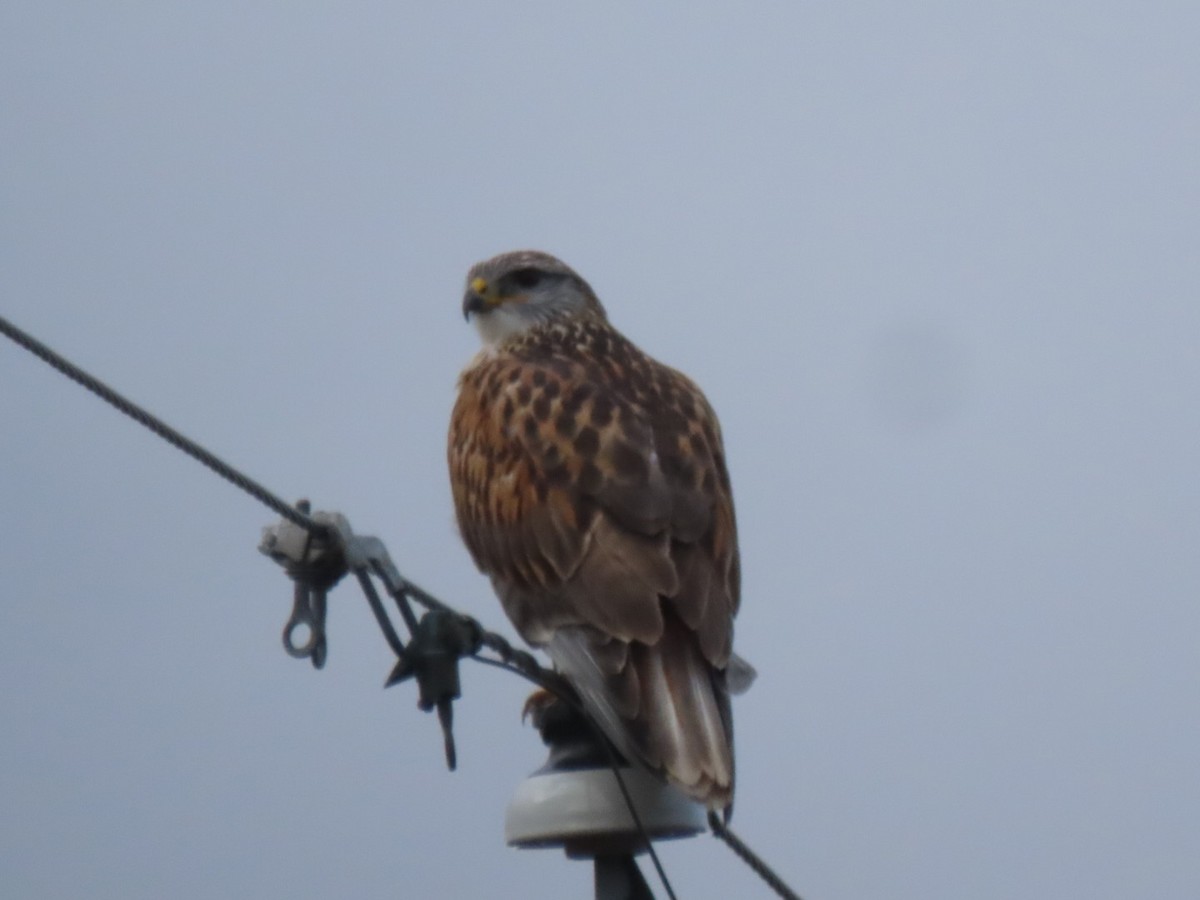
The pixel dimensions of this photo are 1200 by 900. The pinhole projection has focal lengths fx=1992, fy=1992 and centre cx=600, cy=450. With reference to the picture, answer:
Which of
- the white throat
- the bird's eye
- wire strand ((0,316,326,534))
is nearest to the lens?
wire strand ((0,316,326,534))

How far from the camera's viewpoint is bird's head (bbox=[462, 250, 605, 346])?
9.13 metres

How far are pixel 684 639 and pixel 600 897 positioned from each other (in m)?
1.24

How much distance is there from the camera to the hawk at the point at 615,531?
5867mm

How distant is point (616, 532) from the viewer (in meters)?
6.62

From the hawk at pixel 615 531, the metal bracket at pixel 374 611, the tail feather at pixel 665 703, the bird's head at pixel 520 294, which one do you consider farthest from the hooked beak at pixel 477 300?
the metal bracket at pixel 374 611

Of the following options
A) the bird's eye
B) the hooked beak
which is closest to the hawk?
the hooked beak

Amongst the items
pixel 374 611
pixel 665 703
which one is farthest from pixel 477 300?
pixel 374 611

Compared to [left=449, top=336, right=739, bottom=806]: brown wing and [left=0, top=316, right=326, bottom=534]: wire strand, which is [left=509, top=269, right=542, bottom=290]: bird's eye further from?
[left=0, top=316, right=326, bottom=534]: wire strand

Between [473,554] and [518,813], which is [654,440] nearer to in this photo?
[473,554]

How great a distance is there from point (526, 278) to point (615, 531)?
2973 millimetres

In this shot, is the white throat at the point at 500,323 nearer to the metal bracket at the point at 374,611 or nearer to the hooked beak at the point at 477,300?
the hooked beak at the point at 477,300

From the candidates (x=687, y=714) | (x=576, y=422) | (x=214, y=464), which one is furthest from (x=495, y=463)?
(x=214, y=464)

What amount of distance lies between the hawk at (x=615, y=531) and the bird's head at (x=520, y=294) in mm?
475

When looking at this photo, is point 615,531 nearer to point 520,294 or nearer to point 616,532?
point 616,532
